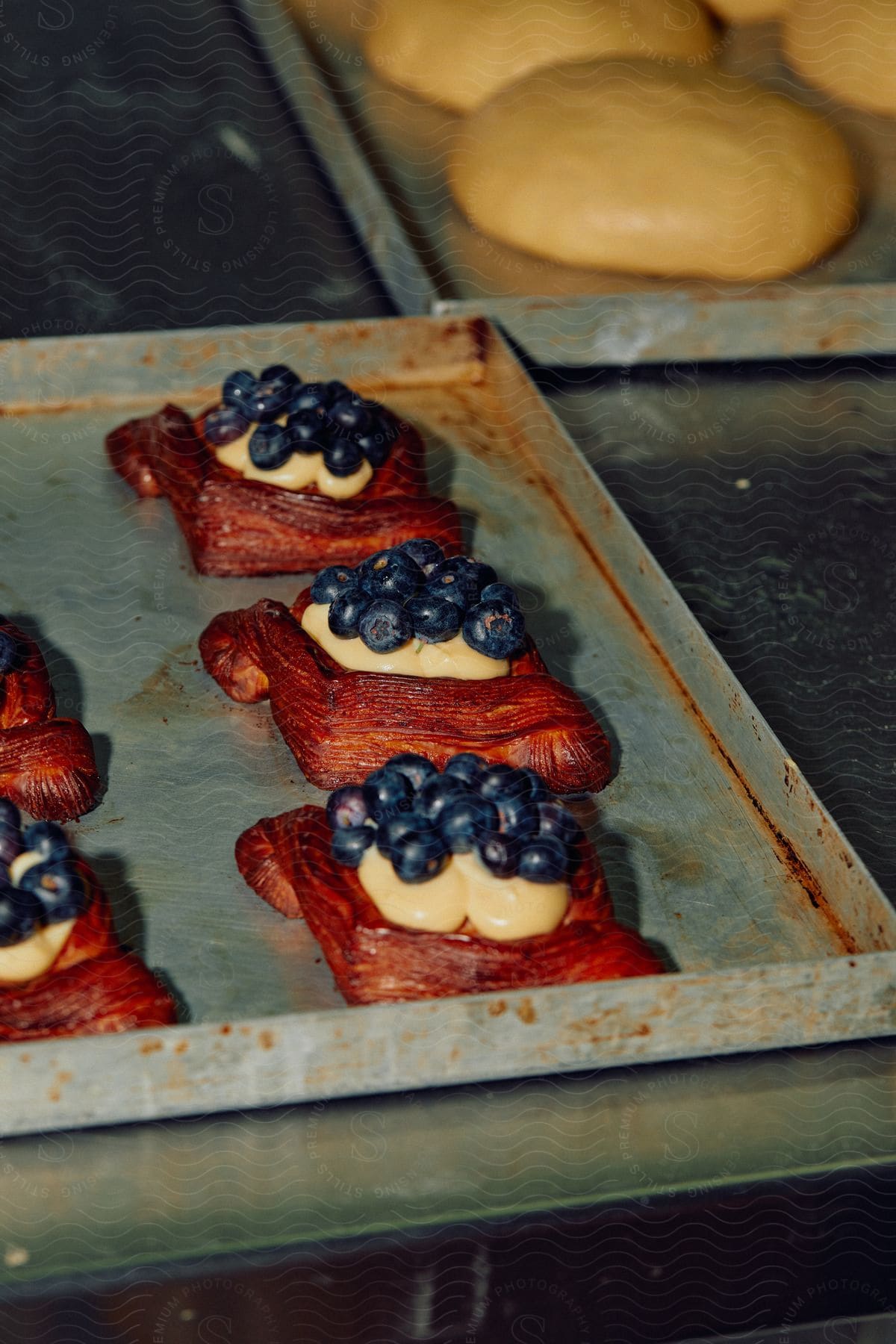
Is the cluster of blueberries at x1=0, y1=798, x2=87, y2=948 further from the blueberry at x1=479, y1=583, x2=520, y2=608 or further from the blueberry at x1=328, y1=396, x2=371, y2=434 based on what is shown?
the blueberry at x1=328, y1=396, x2=371, y2=434

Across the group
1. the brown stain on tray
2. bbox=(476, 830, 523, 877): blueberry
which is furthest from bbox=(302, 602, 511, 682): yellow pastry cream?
bbox=(476, 830, 523, 877): blueberry

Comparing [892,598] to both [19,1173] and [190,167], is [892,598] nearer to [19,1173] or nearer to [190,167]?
[19,1173]

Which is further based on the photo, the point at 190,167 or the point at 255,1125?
the point at 190,167

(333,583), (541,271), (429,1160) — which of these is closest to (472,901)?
(429,1160)

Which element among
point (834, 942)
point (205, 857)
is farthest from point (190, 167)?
point (834, 942)

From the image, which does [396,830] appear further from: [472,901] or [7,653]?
[7,653]

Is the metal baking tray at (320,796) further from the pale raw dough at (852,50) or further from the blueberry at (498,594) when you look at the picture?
the pale raw dough at (852,50)

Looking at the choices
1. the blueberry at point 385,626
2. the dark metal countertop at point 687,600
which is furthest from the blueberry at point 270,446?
the dark metal countertop at point 687,600
